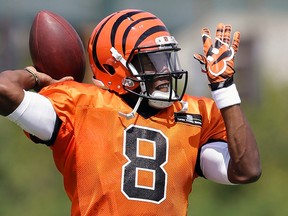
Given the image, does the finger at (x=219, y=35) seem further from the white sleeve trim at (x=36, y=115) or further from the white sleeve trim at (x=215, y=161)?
the white sleeve trim at (x=36, y=115)

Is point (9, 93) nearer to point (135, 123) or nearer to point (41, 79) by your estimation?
point (41, 79)

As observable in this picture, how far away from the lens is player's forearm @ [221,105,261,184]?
4180 mm

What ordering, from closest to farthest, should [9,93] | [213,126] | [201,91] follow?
[9,93] < [213,126] < [201,91]

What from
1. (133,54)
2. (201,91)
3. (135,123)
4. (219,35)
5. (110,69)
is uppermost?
(219,35)

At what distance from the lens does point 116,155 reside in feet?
13.6

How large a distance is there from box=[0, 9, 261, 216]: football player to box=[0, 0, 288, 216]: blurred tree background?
294cm

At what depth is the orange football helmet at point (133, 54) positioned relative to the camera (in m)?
4.21

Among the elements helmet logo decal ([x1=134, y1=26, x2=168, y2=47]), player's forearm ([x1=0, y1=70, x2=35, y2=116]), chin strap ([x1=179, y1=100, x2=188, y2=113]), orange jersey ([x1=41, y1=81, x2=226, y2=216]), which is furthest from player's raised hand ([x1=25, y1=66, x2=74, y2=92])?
chin strap ([x1=179, y1=100, x2=188, y2=113])

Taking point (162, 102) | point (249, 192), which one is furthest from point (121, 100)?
point (249, 192)

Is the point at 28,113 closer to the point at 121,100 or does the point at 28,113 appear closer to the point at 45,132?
the point at 45,132

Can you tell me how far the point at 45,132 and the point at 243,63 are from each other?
7134 millimetres

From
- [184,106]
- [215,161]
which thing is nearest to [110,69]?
[184,106]

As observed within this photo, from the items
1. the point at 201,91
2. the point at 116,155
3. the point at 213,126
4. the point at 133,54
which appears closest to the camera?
the point at 116,155

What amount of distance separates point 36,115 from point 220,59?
79 centimetres
